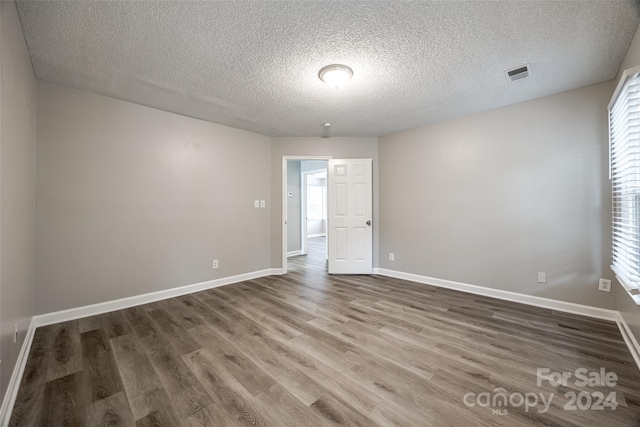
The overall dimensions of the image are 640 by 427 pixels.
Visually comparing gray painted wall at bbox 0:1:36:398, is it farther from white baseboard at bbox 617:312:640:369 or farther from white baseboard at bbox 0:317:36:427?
white baseboard at bbox 617:312:640:369

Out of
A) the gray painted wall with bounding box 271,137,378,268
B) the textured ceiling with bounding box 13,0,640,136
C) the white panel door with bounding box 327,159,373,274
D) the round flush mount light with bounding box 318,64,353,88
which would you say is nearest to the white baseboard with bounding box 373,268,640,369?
the white panel door with bounding box 327,159,373,274

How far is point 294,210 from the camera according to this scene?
6.48 metres

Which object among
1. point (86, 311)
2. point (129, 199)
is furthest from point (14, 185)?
point (86, 311)

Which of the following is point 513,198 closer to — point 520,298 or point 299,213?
point 520,298

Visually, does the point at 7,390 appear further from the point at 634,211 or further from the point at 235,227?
the point at 634,211

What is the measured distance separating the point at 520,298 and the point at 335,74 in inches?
136

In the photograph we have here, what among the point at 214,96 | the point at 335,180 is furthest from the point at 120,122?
the point at 335,180

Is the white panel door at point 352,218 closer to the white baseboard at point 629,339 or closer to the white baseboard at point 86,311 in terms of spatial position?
the white baseboard at point 86,311

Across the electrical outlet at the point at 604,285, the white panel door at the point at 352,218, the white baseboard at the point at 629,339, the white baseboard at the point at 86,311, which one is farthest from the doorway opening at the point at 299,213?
the white baseboard at the point at 629,339

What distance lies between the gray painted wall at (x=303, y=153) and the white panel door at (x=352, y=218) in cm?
14

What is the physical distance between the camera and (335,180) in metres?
4.54

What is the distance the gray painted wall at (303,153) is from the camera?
4535 mm

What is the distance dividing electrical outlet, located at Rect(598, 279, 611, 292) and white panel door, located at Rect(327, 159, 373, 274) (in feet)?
9.19

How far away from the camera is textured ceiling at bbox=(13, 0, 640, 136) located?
1.68m
